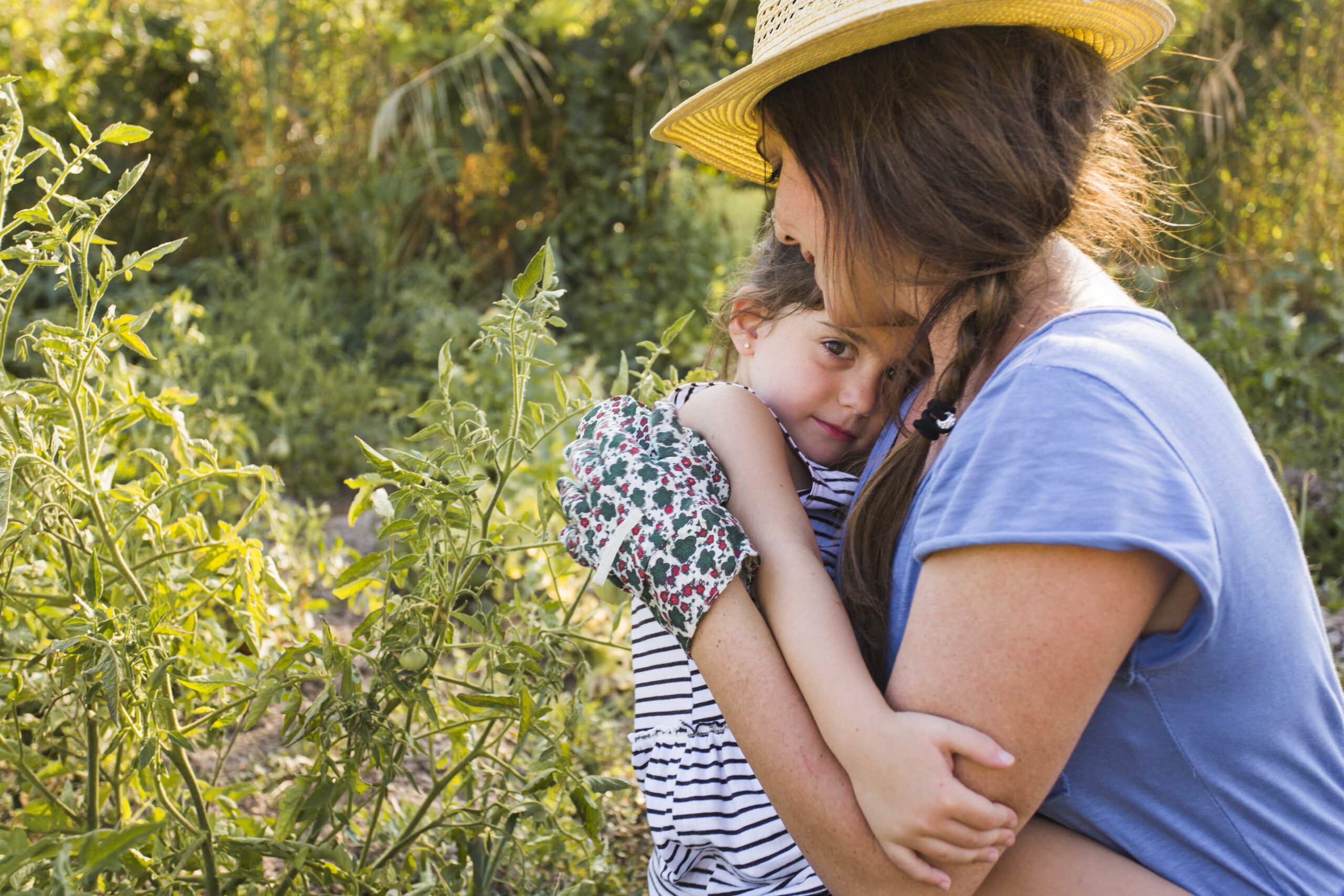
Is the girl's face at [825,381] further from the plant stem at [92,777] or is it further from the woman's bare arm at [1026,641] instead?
the plant stem at [92,777]

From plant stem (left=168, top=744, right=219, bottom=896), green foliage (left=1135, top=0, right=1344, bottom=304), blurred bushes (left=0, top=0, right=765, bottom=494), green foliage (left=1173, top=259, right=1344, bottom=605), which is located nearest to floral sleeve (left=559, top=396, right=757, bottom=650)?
plant stem (left=168, top=744, right=219, bottom=896)

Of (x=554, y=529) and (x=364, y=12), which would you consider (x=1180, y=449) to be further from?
(x=364, y=12)

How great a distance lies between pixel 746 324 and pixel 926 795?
35.3 inches

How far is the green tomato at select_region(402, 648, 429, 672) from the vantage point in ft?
4.48

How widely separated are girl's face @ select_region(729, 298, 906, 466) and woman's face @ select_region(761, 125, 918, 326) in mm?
99

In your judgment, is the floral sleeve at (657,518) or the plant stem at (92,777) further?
the plant stem at (92,777)

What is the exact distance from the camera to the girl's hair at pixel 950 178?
1190mm

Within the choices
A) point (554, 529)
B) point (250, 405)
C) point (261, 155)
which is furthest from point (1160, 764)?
point (261, 155)

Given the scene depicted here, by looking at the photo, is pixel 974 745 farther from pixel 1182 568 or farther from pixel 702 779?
pixel 702 779

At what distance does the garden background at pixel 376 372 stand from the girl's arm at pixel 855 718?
0.91 feet

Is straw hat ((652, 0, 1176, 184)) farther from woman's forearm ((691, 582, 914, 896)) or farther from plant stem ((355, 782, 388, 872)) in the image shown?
plant stem ((355, 782, 388, 872))

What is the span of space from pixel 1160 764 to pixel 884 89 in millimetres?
792

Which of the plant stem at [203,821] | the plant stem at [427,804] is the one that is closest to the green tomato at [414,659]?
the plant stem at [427,804]

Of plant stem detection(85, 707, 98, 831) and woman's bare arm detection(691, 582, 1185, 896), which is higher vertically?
woman's bare arm detection(691, 582, 1185, 896)
